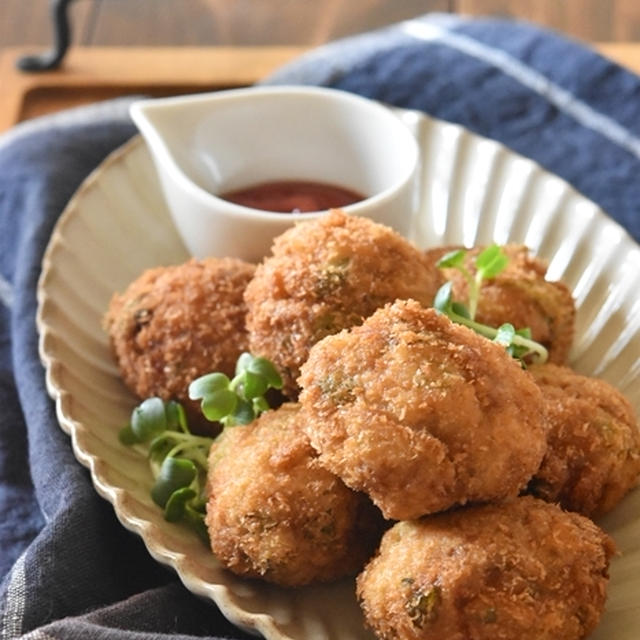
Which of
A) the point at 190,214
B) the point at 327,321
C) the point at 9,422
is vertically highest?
the point at 327,321

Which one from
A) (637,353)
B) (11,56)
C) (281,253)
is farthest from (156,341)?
(11,56)

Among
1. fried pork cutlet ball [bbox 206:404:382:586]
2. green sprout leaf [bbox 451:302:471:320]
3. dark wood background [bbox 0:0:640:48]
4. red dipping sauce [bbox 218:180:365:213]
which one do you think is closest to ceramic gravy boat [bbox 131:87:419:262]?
red dipping sauce [bbox 218:180:365:213]

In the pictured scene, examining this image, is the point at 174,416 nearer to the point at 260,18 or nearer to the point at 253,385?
the point at 253,385

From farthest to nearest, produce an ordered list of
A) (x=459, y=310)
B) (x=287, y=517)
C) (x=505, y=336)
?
(x=459, y=310) < (x=505, y=336) < (x=287, y=517)

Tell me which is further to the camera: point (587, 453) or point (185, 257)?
point (185, 257)

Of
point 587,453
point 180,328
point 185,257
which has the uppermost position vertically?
point 587,453

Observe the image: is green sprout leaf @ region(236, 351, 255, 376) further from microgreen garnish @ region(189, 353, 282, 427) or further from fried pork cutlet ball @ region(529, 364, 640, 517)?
fried pork cutlet ball @ region(529, 364, 640, 517)

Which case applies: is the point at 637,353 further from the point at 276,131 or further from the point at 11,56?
the point at 11,56

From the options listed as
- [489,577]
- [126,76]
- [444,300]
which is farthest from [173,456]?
[126,76]
